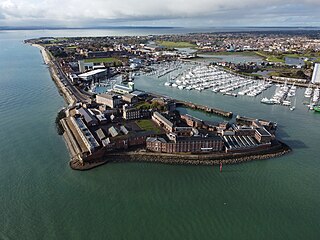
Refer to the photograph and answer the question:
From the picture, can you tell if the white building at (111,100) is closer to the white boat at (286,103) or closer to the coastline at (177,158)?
the coastline at (177,158)

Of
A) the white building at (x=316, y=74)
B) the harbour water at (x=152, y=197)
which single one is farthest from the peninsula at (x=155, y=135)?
→ the white building at (x=316, y=74)

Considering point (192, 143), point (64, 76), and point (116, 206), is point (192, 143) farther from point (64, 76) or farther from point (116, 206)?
point (64, 76)

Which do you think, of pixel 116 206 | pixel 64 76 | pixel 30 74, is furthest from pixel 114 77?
pixel 116 206

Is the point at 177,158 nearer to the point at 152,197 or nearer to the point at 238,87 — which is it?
the point at 152,197

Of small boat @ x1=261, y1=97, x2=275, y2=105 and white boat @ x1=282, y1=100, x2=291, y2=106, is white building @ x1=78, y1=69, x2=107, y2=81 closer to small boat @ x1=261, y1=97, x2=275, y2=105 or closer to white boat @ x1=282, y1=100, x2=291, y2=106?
small boat @ x1=261, y1=97, x2=275, y2=105

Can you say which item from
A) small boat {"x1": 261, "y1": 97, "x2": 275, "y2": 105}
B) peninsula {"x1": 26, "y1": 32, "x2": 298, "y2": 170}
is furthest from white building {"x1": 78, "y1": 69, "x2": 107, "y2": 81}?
small boat {"x1": 261, "y1": 97, "x2": 275, "y2": 105}

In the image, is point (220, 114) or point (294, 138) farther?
point (220, 114)

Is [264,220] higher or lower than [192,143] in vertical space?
lower
